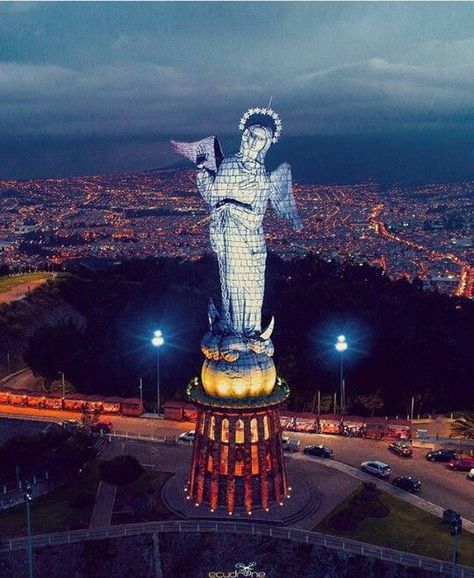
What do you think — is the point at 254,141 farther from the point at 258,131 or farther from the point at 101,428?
the point at 101,428

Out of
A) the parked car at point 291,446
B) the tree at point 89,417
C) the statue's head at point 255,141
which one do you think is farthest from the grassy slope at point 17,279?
the statue's head at point 255,141

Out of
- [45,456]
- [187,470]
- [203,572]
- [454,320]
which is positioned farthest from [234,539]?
[454,320]

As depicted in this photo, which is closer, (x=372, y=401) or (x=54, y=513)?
(x=54, y=513)

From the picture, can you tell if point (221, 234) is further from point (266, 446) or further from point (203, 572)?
point (203, 572)

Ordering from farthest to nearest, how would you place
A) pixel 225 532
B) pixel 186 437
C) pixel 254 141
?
pixel 186 437 → pixel 254 141 → pixel 225 532

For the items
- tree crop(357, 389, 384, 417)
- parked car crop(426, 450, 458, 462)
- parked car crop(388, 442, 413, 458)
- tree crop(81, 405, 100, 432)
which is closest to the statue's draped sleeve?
tree crop(81, 405, 100, 432)

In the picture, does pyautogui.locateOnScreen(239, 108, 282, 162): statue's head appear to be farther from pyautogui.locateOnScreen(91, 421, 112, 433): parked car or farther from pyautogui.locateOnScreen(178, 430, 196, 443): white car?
pyautogui.locateOnScreen(91, 421, 112, 433): parked car

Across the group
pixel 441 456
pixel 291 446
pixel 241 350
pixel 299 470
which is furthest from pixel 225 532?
pixel 441 456
